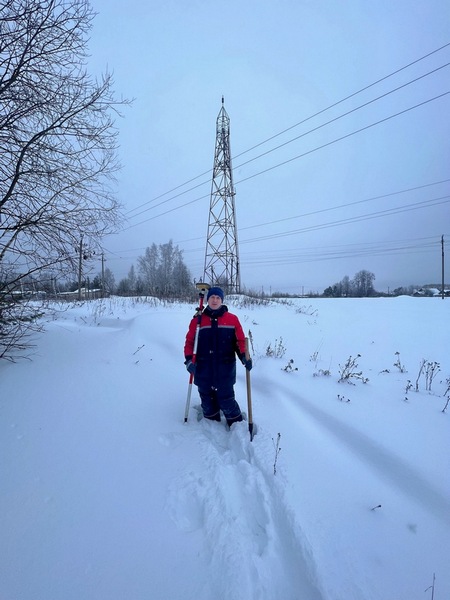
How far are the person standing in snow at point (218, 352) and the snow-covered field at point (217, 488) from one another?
403 mm

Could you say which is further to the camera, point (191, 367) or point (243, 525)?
point (191, 367)

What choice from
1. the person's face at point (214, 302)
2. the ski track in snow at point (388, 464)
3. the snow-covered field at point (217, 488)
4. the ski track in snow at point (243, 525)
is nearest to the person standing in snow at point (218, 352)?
the person's face at point (214, 302)

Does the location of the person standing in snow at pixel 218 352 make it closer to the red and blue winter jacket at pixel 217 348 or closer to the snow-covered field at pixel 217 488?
the red and blue winter jacket at pixel 217 348

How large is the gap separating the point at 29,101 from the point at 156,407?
4.87 m

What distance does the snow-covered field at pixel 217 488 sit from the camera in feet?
5.37

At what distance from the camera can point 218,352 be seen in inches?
127

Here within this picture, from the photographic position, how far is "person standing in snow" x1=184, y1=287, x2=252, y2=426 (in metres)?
3.22

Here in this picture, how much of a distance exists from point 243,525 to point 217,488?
0.36 metres

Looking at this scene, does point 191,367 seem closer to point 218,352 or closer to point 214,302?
point 218,352

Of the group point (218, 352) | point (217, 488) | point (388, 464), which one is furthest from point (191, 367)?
point (388, 464)

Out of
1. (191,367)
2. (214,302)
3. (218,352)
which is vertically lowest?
(191,367)

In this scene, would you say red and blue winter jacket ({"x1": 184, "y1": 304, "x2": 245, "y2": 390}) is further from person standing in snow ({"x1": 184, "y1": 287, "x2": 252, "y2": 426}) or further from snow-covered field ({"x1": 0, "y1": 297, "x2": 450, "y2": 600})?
snow-covered field ({"x1": 0, "y1": 297, "x2": 450, "y2": 600})

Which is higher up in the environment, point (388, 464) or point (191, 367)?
point (191, 367)

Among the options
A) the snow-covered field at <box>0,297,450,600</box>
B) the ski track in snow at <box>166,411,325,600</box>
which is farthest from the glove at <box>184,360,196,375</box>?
the ski track in snow at <box>166,411,325,600</box>
